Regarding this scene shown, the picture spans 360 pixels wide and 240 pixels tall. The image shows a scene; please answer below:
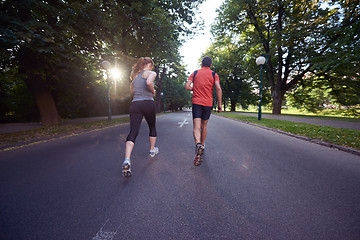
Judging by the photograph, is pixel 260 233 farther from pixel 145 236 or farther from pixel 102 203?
pixel 102 203

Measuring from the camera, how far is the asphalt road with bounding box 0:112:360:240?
1.38 m

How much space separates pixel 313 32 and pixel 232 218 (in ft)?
52.6

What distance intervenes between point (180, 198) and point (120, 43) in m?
13.0

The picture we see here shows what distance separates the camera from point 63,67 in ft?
25.7

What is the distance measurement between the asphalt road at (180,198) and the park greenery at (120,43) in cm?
557

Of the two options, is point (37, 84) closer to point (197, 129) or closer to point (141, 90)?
point (141, 90)

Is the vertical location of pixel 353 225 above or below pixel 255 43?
below

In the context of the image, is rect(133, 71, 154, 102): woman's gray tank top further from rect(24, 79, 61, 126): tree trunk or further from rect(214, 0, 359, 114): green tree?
rect(214, 0, 359, 114): green tree

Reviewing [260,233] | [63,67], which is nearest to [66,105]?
[63,67]

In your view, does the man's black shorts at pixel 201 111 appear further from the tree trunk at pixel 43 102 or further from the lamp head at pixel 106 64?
the tree trunk at pixel 43 102

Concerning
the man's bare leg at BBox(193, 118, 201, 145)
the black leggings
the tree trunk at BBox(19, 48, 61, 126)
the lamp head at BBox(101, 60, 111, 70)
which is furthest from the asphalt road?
the lamp head at BBox(101, 60, 111, 70)

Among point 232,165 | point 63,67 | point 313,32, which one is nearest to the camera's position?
point 232,165

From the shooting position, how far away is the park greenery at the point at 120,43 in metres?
6.37

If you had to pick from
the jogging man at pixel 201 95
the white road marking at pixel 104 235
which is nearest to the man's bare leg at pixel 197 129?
the jogging man at pixel 201 95
